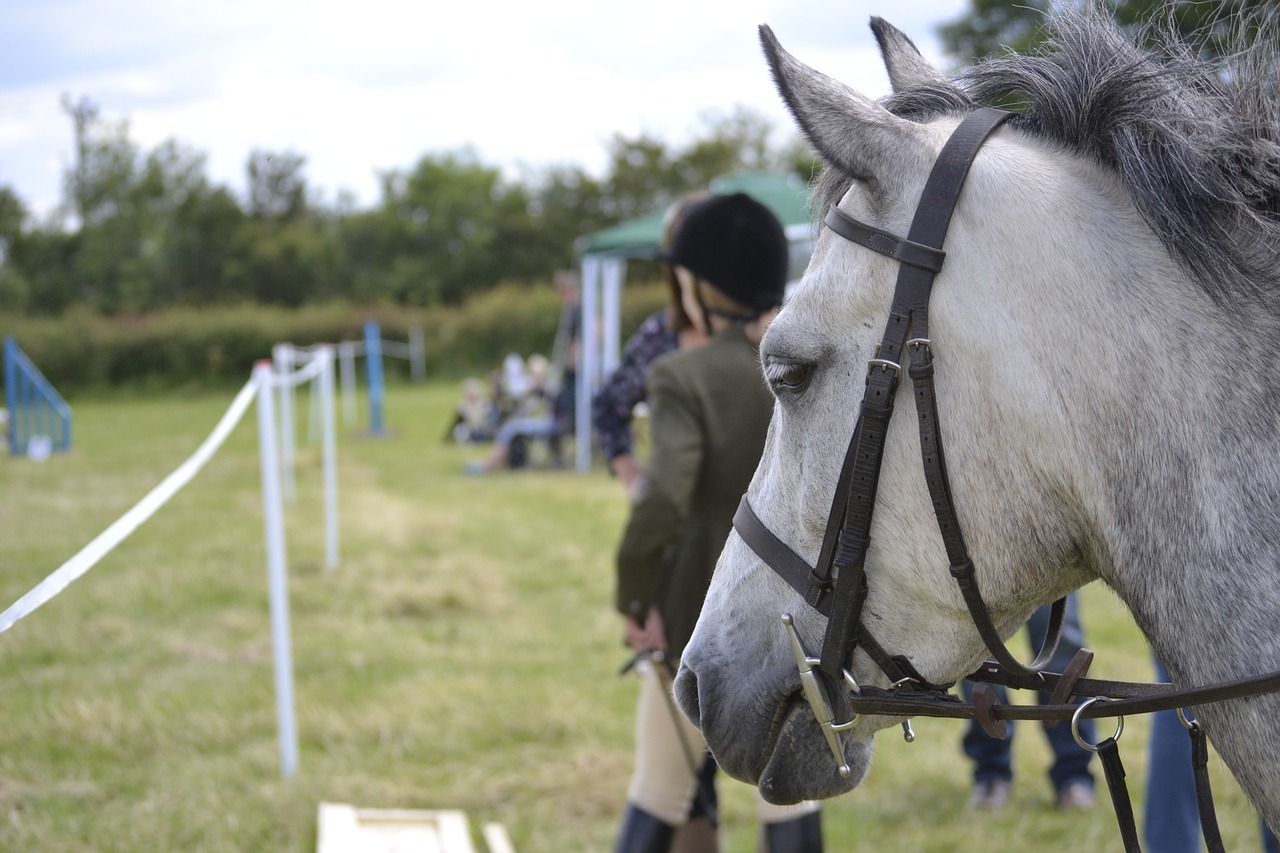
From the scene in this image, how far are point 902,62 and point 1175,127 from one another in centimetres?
47

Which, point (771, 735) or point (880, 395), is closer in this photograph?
point (880, 395)

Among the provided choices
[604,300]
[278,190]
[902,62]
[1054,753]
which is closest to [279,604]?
[1054,753]

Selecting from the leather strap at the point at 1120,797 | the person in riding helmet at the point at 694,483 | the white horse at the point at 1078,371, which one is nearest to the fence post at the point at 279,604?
the person in riding helmet at the point at 694,483

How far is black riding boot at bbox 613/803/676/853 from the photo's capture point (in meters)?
2.78

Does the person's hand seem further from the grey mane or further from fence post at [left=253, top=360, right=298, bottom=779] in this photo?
fence post at [left=253, top=360, right=298, bottom=779]

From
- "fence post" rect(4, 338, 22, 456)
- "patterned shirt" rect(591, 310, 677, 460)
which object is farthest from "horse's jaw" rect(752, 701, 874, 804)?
"fence post" rect(4, 338, 22, 456)

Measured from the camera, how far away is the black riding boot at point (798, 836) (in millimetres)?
2758

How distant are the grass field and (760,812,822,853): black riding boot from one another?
42.7 inches

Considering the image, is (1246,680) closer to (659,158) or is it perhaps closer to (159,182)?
(159,182)

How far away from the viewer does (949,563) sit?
137 centimetres

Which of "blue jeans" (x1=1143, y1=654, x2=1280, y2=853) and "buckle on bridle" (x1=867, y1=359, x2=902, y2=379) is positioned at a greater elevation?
"buckle on bridle" (x1=867, y1=359, x2=902, y2=379)

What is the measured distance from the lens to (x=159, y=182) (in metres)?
32.1

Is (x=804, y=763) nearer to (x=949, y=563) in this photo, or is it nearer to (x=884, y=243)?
(x=949, y=563)

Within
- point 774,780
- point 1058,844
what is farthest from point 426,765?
point 774,780
